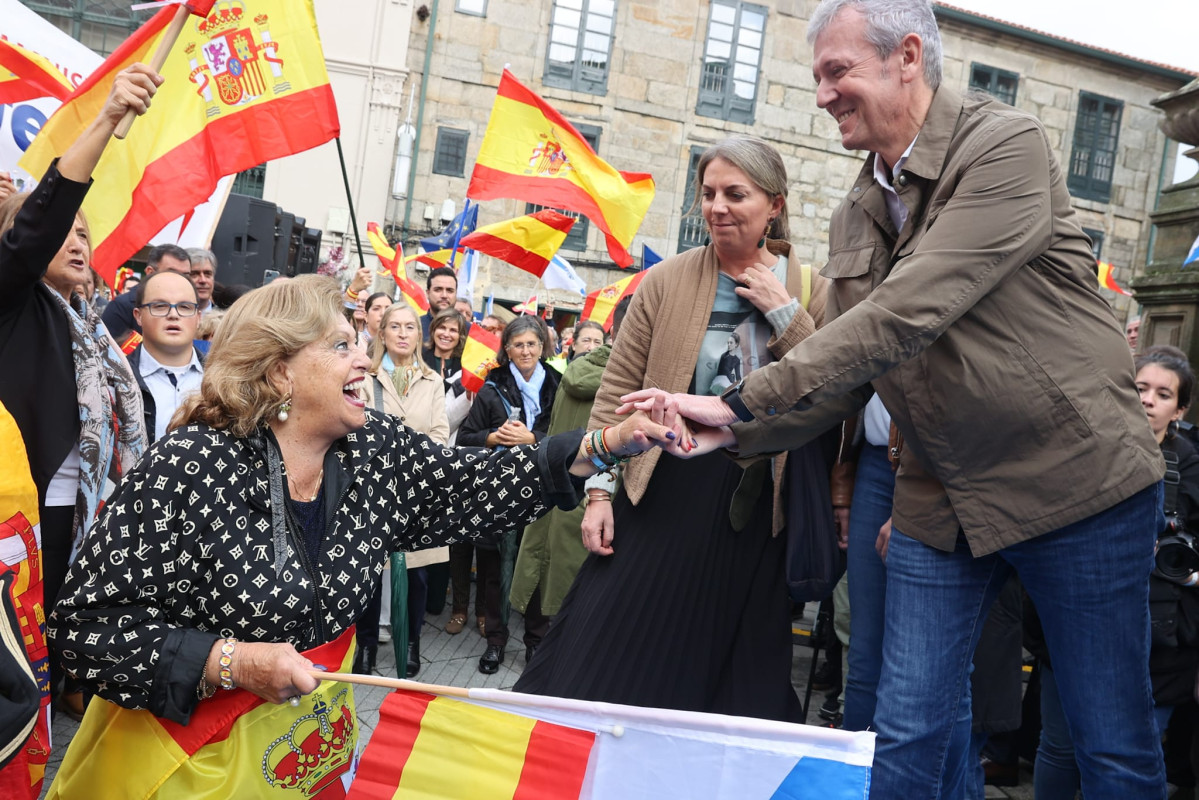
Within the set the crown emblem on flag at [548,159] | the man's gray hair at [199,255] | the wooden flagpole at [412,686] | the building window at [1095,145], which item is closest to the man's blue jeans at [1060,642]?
the wooden flagpole at [412,686]

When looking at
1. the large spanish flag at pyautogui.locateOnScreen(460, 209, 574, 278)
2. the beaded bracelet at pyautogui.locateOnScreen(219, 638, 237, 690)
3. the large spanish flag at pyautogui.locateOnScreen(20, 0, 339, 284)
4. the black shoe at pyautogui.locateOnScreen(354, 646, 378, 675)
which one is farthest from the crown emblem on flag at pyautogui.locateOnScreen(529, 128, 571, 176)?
the beaded bracelet at pyautogui.locateOnScreen(219, 638, 237, 690)

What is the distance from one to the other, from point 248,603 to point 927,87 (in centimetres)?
206

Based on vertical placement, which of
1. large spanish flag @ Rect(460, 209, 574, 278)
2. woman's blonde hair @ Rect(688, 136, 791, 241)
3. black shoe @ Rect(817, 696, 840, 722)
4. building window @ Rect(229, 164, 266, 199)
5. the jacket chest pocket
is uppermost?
building window @ Rect(229, 164, 266, 199)

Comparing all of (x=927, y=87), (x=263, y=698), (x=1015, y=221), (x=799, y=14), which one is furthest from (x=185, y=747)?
(x=799, y=14)

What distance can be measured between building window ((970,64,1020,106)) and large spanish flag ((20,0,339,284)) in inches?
934

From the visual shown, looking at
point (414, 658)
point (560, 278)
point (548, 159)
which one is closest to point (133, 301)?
point (414, 658)

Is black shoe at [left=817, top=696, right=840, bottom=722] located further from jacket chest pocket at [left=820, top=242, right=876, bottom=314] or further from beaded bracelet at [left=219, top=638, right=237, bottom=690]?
beaded bracelet at [left=219, top=638, right=237, bottom=690]

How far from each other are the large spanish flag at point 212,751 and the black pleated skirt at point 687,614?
2.90 feet

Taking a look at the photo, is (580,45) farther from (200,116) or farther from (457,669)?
(457,669)

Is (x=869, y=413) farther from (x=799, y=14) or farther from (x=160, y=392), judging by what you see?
(x=799, y=14)

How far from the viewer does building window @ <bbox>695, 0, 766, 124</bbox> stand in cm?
A: 2345

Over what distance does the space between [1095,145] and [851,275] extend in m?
27.4

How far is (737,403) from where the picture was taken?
2.36m

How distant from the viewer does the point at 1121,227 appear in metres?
26.4
